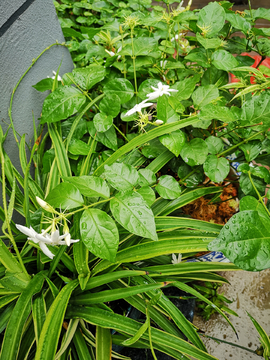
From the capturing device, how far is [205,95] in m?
0.87

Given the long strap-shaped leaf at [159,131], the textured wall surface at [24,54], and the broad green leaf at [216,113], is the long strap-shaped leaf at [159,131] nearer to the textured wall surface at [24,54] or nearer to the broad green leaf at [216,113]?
the broad green leaf at [216,113]

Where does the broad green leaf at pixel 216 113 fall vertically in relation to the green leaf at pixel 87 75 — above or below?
below

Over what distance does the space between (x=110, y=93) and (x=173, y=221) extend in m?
0.53

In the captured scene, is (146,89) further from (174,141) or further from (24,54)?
(24,54)

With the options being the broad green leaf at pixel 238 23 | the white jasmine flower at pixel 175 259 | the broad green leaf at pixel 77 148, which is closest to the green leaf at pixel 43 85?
the broad green leaf at pixel 77 148

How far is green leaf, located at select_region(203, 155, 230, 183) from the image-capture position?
797mm

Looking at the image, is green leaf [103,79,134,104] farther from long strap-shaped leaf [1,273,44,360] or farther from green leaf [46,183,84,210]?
long strap-shaped leaf [1,273,44,360]

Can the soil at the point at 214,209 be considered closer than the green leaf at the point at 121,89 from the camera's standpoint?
No

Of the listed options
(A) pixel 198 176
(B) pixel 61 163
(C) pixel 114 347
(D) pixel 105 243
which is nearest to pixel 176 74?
(A) pixel 198 176

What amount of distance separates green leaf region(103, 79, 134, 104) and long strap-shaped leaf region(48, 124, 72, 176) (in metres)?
0.28

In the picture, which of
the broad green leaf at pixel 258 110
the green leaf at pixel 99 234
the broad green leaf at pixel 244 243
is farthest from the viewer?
the broad green leaf at pixel 258 110

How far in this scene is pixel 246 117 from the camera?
0.80 m

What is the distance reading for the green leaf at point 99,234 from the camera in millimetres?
563

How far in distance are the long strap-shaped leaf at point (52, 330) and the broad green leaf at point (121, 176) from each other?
360mm
